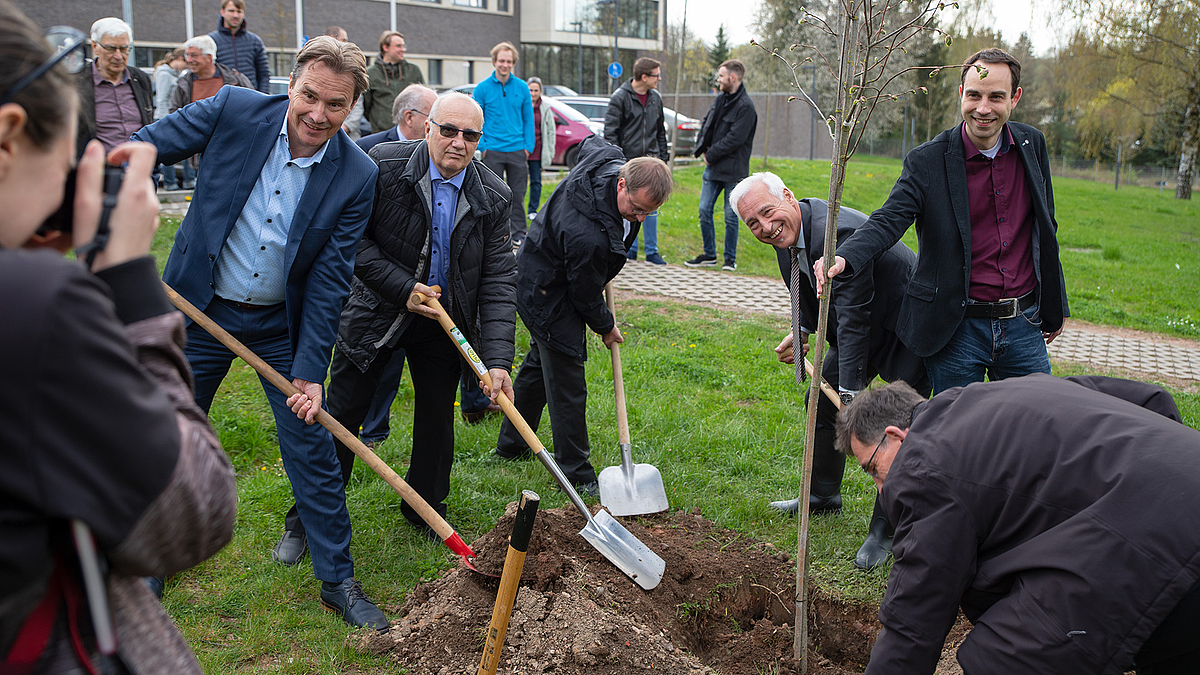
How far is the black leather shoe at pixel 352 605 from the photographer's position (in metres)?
3.54

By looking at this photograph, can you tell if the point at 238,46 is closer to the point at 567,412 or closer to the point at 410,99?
the point at 410,99

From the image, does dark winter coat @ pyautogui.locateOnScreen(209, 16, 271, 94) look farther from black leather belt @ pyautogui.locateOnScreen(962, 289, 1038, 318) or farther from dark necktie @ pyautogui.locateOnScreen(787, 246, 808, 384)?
black leather belt @ pyautogui.locateOnScreen(962, 289, 1038, 318)

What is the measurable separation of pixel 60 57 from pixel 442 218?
2.82m

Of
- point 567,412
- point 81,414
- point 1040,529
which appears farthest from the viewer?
point 567,412

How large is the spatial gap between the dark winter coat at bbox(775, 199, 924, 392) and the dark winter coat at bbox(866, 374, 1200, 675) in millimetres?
1684

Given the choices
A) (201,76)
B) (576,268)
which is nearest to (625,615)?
(576,268)

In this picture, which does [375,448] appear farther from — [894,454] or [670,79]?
Answer: [670,79]

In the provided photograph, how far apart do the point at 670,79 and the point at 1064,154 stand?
18.5 metres

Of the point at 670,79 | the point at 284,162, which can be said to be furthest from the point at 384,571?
the point at 670,79

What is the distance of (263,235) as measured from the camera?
10.9 feet

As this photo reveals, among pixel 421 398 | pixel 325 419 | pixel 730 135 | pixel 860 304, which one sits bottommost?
pixel 421 398

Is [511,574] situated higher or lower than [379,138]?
lower

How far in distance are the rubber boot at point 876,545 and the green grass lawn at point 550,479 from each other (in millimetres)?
66

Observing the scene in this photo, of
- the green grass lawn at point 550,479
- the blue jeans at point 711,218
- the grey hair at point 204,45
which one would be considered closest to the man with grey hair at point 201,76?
the grey hair at point 204,45
